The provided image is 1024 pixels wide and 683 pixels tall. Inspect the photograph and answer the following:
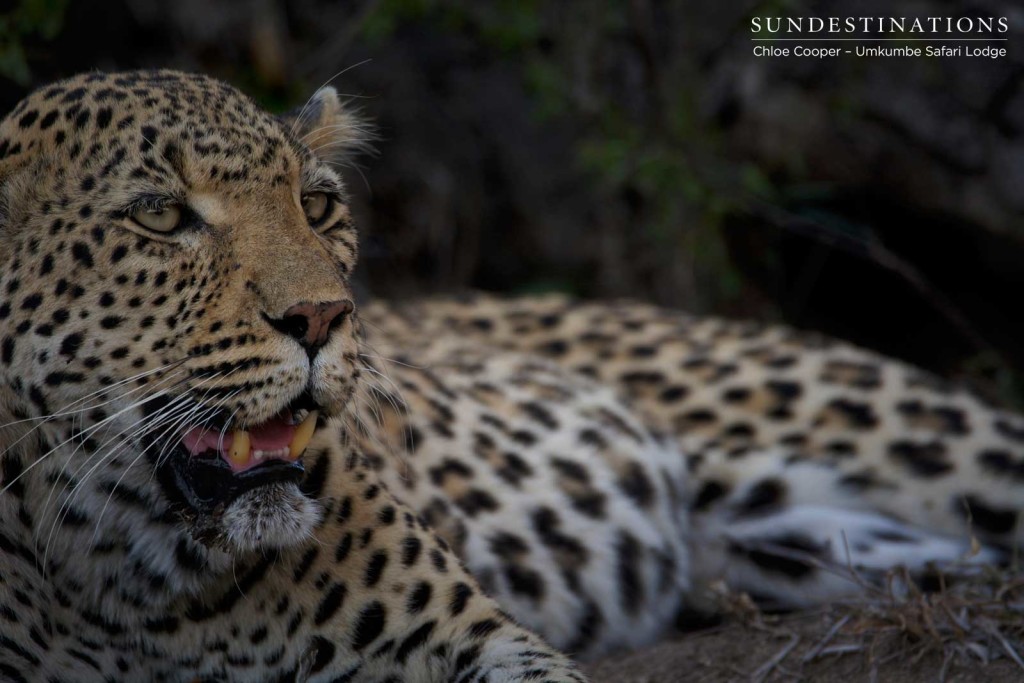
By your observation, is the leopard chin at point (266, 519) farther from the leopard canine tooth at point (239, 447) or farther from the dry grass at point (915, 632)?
the dry grass at point (915, 632)

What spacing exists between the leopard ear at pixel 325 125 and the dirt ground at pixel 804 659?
2231mm

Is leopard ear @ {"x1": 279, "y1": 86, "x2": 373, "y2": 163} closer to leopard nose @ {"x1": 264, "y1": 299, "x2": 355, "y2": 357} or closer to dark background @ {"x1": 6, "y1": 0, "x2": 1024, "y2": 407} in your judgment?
leopard nose @ {"x1": 264, "y1": 299, "x2": 355, "y2": 357}

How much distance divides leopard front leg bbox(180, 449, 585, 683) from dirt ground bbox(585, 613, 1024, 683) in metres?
0.88

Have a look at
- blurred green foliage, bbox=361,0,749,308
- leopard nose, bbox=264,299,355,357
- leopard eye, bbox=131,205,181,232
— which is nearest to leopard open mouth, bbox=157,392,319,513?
leopard nose, bbox=264,299,355,357

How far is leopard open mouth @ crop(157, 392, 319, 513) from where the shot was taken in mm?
3561

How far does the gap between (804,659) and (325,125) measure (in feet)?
8.29

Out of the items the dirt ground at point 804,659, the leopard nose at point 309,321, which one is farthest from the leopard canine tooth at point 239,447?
the dirt ground at point 804,659

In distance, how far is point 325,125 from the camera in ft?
15.1

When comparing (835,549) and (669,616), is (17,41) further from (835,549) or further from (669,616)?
(835,549)

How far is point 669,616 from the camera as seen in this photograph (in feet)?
18.9

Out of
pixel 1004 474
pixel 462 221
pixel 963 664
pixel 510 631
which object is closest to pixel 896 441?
pixel 1004 474

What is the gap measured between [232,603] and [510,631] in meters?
0.87

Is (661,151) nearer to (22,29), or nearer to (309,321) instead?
(22,29)

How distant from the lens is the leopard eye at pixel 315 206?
4047mm
